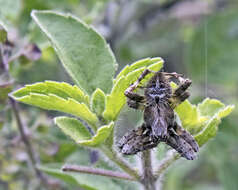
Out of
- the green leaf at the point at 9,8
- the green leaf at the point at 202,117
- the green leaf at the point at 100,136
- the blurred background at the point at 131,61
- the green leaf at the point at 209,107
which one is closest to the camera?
the green leaf at the point at 100,136

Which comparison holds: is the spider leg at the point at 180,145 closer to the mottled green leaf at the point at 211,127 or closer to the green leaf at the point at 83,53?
the mottled green leaf at the point at 211,127

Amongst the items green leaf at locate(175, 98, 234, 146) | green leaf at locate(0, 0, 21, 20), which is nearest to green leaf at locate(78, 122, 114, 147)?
green leaf at locate(175, 98, 234, 146)

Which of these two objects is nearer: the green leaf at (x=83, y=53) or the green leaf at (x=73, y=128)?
the green leaf at (x=73, y=128)

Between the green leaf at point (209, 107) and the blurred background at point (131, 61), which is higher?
the green leaf at point (209, 107)

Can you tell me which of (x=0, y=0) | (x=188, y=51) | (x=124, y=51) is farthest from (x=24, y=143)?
(x=188, y=51)

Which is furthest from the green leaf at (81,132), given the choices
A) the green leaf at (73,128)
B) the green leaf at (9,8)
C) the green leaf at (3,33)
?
Result: the green leaf at (9,8)

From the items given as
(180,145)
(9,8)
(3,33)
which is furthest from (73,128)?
(9,8)

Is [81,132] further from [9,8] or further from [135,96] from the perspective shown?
Result: [9,8]
